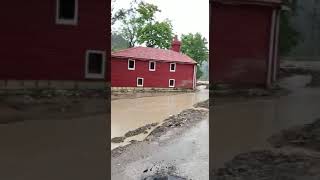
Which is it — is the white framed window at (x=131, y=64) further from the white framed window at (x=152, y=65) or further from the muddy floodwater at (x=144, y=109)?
the muddy floodwater at (x=144, y=109)

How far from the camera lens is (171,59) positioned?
7.80m

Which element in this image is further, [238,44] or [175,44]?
[175,44]

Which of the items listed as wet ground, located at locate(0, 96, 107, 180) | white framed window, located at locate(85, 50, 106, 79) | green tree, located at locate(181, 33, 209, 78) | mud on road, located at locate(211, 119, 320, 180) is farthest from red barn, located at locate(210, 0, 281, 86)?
wet ground, located at locate(0, 96, 107, 180)

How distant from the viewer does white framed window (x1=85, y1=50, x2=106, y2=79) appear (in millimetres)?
5493

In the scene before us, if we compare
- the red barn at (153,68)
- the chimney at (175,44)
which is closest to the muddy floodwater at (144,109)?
the red barn at (153,68)

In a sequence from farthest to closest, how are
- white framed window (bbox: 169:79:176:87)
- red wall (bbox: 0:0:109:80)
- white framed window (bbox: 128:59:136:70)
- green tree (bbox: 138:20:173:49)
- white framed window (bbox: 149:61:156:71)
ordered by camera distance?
white framed window (bbox: 169:79:176:87), white framed window (bbox: 149:61:156:71), white framed window (bbox: 128:59:136:70), green tree (bbox: 138:20:173:49), red wall (bbox: 0:0:109:80)

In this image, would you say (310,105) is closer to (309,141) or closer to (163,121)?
(309,141)

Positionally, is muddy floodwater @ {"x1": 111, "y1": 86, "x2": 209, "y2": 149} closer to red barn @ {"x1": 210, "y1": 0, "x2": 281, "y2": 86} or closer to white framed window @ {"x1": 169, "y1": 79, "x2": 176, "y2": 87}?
white framed window @ {"x1": 169, "y1": 79, "x2": 176, "y2": 87}

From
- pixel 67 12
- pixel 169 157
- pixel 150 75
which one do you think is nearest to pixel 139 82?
pixel 150 75

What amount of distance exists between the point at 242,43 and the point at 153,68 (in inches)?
130

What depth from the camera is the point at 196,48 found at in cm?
739

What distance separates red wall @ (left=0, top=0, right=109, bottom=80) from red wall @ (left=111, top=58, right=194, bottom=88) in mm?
1553

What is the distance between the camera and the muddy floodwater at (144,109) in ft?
25.2

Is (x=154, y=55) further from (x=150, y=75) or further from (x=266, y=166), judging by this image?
(x=266, y=166)
